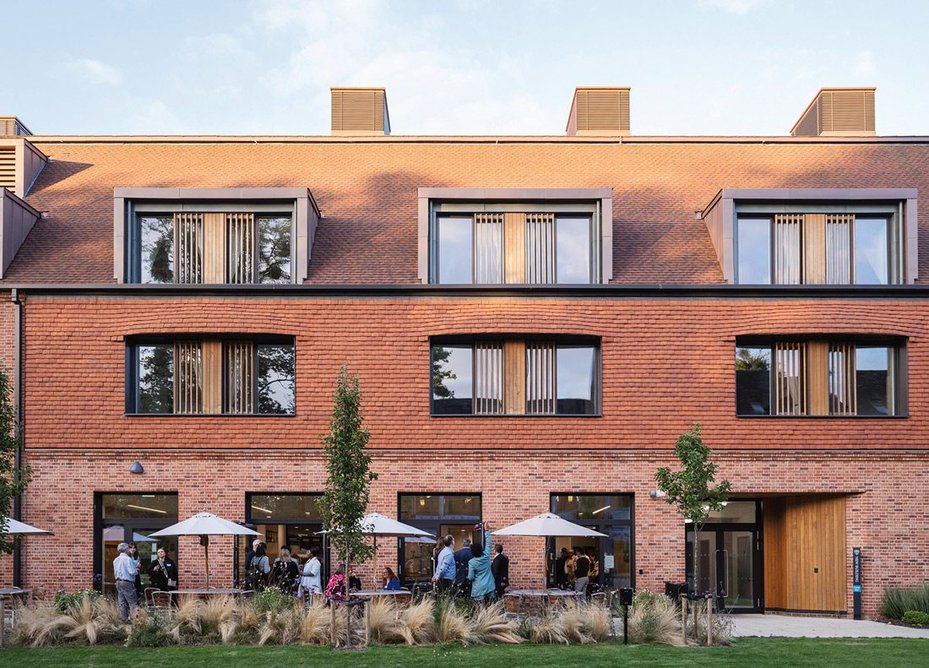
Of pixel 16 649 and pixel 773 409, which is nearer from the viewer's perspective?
pixel 16 649

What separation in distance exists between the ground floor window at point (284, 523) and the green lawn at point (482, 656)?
672cm

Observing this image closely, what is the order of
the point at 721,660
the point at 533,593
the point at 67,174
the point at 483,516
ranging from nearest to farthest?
the point at 721,660, the point at 533,593, the point at 483,516, the point at 67,174

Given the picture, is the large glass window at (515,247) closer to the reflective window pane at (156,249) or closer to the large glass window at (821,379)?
the large glass window at (821,379)

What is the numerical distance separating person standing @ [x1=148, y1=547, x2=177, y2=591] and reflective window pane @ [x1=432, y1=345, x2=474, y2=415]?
249 inches

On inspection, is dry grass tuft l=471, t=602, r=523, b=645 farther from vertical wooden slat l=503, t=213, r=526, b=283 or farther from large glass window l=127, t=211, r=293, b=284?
large glass window l=127, t=211, r=293, b=284

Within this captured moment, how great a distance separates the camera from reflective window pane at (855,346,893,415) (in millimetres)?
22672

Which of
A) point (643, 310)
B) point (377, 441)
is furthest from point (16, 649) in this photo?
point (643, 310)

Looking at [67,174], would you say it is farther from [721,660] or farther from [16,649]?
[721,660]

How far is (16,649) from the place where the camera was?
51.5 feet

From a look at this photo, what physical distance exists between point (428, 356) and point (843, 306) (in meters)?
9.04

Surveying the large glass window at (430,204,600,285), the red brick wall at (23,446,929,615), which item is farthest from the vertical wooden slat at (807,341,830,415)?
the large glass window at (430,204,600,285)

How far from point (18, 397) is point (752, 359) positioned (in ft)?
52.2

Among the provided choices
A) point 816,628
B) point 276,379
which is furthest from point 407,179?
point 816,628

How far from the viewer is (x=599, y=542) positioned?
22.5 m
